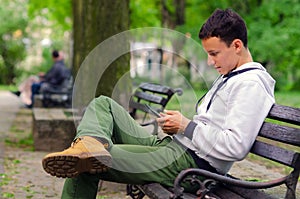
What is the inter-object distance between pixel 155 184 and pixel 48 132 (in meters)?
5.69

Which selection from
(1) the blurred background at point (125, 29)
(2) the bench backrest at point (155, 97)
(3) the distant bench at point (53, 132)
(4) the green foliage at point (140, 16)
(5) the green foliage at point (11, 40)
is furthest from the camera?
(5) the green foliage at point (11, 40)

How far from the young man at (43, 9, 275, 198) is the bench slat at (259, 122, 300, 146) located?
11 centimetres

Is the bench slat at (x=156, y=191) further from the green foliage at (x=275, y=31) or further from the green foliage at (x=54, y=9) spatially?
the green foliage at (x=275, y=31)

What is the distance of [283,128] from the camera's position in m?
3.95

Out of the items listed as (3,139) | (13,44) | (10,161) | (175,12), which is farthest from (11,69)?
(10,161)

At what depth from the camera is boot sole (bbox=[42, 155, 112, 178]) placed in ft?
13.1

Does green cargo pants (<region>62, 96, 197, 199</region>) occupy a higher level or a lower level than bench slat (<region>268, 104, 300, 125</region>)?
lower

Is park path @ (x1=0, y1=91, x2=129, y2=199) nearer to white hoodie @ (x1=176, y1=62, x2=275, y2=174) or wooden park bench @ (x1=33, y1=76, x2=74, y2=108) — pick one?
white hoodie @ (x1=176, y1=62, x2=275, y2=174)

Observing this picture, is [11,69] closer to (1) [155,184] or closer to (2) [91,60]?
(2) [91,60]

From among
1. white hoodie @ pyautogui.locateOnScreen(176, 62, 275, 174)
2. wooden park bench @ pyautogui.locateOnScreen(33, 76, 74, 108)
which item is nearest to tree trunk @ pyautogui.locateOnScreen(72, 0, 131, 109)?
white hoodie @ pyautogui.locateOnScreen(176, 62, 275, 174)

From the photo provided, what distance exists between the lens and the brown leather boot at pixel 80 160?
3.99 metres

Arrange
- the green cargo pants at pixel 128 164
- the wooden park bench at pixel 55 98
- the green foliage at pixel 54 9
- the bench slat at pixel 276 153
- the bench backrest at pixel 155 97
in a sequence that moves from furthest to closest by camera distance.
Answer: the green foliage at pixel 54 9
the wooden park bench at pixel 55 98
the bench backrest at pixel 155 97
the green cargo pants at pixel 128 164
the bench slat at pixel 276 153

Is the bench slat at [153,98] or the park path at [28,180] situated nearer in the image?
the park path at [28,180]

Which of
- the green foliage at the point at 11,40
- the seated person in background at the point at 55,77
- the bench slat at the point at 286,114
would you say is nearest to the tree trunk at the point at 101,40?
the bench slat at the point at 286,114
